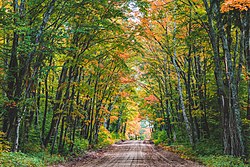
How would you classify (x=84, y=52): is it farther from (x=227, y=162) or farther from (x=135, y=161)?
(x=227, y=162)

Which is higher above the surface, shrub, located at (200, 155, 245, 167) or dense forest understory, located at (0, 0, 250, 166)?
dense forest understory, located at (0, 0, 250, 166)

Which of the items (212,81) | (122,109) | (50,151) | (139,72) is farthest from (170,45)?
(122,109)

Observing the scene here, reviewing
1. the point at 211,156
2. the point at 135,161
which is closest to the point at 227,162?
the point at 211,156

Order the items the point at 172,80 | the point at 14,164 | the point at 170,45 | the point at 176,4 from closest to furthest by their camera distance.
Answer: the point at 14,164 < the point at 176,4 < the point at 170,45 < the point at 172,80

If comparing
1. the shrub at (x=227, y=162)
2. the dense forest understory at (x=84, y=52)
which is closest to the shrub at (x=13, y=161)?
the dense forest understory at (x=84, y=52)

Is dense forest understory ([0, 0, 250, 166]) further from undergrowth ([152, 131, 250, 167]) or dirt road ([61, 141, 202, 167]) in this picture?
dirt road ([61, 141, 202, 167])

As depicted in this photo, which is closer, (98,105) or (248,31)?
(248,31)

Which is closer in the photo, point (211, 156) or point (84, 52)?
point (211, 156)

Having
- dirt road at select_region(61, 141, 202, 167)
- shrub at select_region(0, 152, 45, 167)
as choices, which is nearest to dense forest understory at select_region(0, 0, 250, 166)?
shrub at select_region(0, 152, 45, 167)

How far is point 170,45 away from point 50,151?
41.1 ft

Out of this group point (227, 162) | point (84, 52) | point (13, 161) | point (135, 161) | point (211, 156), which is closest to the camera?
point (13, 161)

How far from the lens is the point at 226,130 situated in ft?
42.1

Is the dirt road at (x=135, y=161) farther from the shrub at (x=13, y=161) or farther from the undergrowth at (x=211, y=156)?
the shrub at (x=13, y=161)

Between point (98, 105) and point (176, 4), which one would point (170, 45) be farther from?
point (98, 105)
